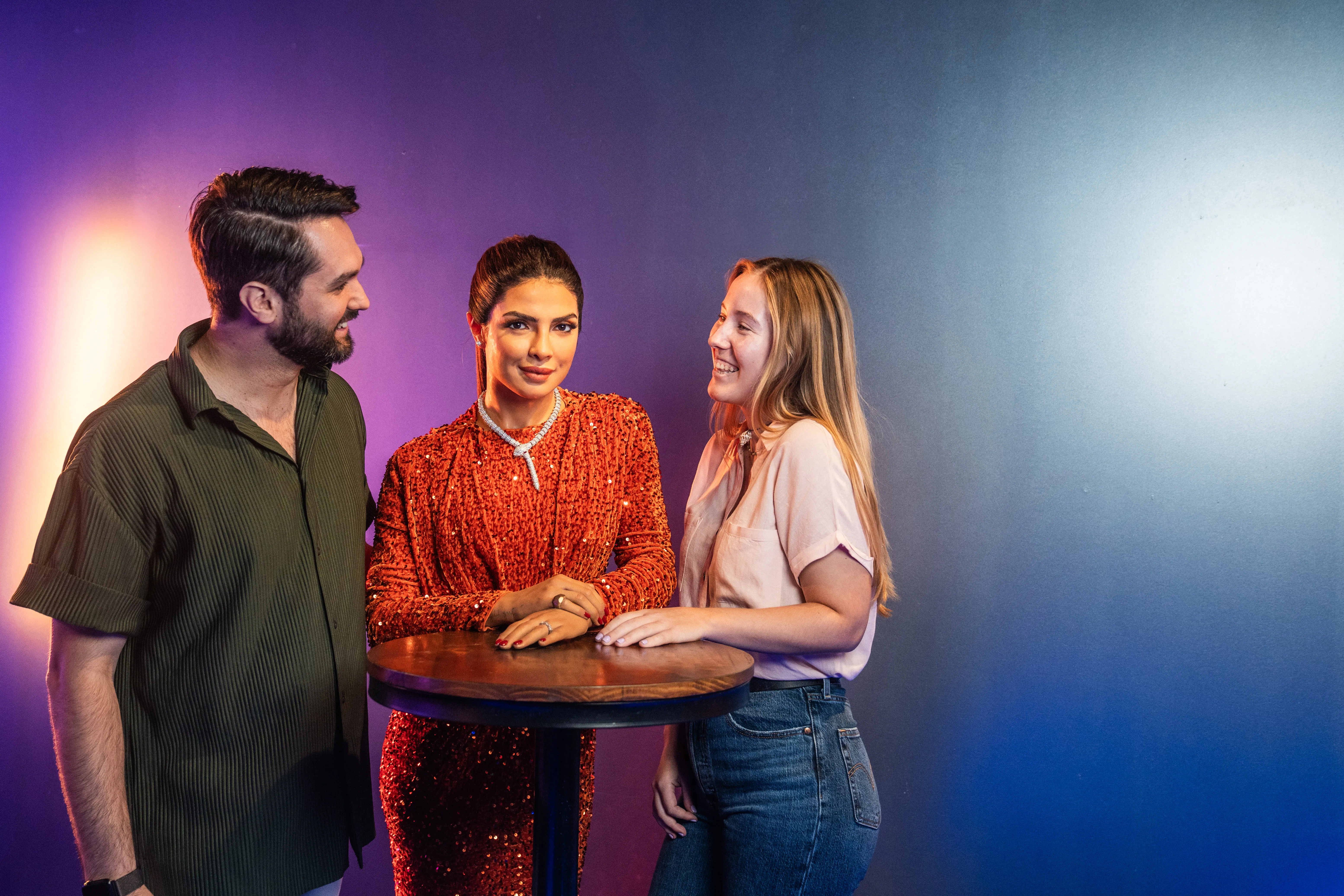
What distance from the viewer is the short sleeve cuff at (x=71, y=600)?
1.48 m

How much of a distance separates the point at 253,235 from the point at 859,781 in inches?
56.0

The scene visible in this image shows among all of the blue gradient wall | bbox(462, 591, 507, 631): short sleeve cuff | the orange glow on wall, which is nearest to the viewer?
bbox(462, 591, 507, 631): short sleeve cuff

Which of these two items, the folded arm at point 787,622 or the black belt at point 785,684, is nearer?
the folded arm at point 787,622

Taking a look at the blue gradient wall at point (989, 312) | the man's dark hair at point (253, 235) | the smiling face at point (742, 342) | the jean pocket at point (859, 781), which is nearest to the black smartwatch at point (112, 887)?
the man's dark hair at point (253, 235)

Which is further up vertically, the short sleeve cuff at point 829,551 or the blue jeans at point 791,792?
the short sleeve cuff at point 829,551

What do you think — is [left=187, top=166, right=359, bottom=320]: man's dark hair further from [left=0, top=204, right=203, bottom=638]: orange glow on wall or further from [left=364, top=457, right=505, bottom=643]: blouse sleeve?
[left=0, top=204, right=203, bottom=638]: orange glow on wall

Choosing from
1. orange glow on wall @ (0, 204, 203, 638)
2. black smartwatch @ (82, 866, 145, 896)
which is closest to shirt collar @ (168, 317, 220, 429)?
black smartwatch @ (82, 866, 145, 896)

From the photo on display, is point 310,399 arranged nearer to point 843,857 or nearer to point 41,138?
point 843,857

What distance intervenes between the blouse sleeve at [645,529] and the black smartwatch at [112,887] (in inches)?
36.4

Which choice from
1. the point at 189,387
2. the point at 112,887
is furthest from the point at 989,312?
the point at 112,887

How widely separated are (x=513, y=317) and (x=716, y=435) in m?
0.51

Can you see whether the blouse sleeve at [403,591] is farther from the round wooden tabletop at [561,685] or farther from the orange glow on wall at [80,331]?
the orange glow on wall at [80,331]

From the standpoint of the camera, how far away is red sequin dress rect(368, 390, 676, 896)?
77.4 inches

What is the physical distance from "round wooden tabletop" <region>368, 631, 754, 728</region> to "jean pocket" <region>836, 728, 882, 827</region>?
304 mm
